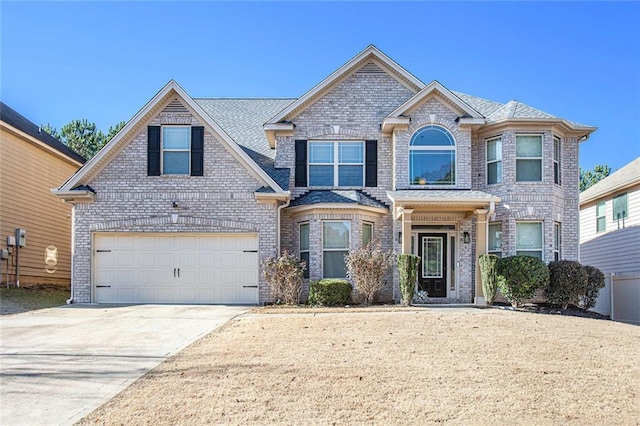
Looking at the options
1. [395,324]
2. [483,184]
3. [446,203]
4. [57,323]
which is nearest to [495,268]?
[446,203]

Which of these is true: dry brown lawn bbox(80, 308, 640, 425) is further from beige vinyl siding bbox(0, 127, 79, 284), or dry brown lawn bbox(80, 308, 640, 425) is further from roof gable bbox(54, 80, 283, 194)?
beige vinyl siding bbox(0, 127, 79, 284)

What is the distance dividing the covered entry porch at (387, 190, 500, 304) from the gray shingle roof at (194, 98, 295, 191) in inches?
151

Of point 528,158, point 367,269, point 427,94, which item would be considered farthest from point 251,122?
point 528,158

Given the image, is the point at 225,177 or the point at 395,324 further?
the point at 225,177

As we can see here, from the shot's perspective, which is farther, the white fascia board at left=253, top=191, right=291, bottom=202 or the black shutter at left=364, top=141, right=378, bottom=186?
the black shutter at left=364, top=141, right=378, bottom=186

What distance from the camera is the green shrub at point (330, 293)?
15.6 metres

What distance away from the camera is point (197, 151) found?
16.7 metres

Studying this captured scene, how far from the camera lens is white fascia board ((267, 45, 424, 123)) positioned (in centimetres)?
1770

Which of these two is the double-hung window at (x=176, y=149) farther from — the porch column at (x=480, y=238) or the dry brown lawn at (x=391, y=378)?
the porch column at (x=480, y=238)

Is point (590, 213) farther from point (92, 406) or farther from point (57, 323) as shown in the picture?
point (92, 406)

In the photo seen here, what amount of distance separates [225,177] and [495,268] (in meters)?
7.95

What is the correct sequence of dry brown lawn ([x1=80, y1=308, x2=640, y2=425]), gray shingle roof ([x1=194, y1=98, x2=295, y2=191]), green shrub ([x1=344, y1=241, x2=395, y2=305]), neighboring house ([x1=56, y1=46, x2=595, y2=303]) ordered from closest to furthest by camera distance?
dry brown lawn ([x1=80, y1=308, x2=640, y2=425]) < green shrub ([x1=344, y1=241, x2=395, y2=305]) < neighboring house ([x1=56, y1=46, x2=595, y2=303]) < gray shingle roof ([x1=194, y1=98, x2=295, y2=191])

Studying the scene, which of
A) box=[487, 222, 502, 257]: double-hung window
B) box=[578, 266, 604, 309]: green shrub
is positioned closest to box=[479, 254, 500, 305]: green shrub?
box=[487, 222, 502, 257]: double-hung window

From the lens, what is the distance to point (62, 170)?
23.1 m
